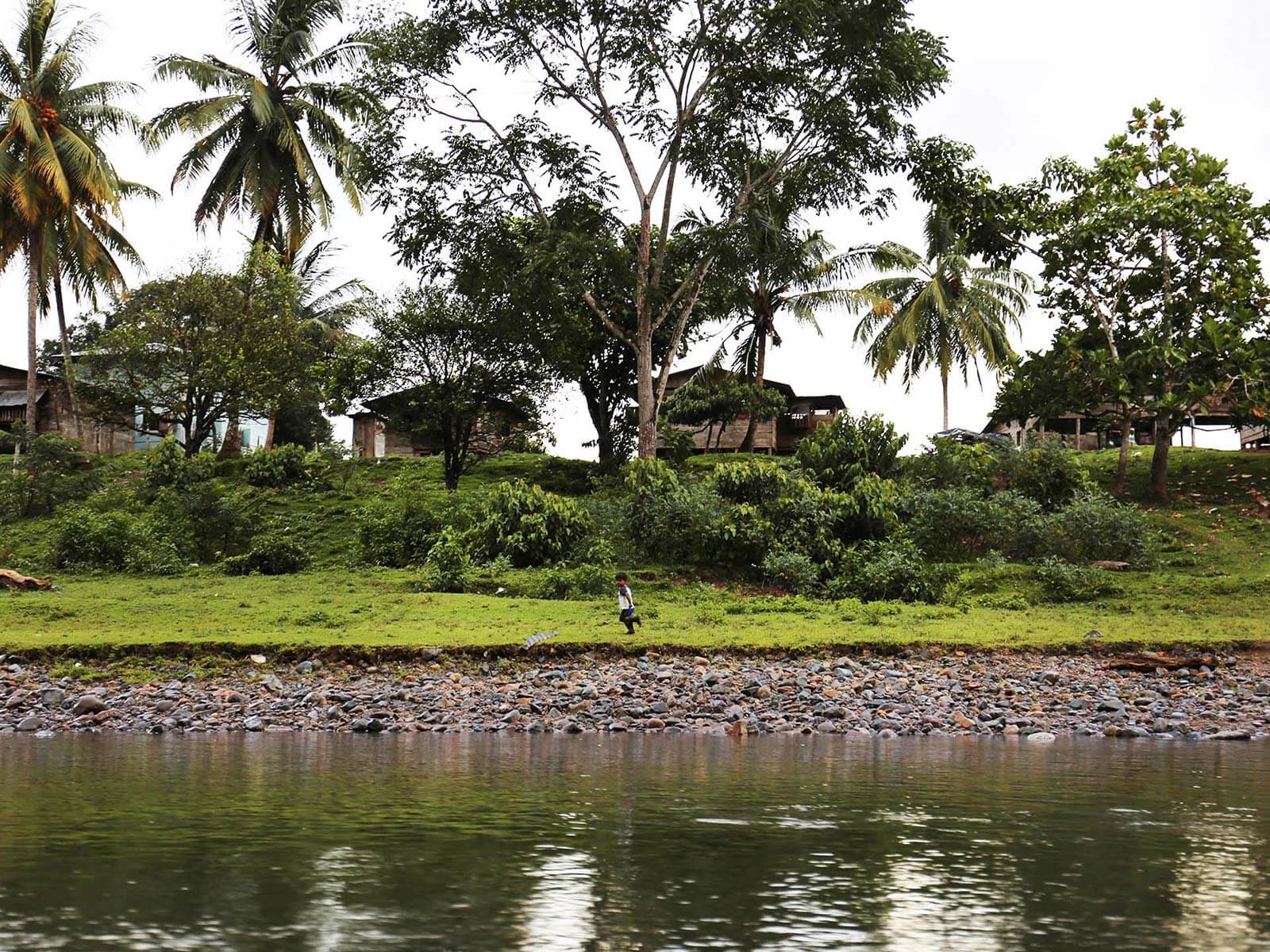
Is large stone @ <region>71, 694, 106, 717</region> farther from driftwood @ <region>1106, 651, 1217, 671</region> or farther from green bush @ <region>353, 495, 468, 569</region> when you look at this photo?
driftwood @ <region>1106, 651, 1217, 671</region>

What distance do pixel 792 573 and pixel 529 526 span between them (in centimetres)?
611

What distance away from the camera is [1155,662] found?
19500 mm

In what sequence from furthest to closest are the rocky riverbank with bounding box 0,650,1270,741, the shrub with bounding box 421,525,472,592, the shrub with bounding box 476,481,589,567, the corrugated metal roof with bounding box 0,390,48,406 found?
the corrugated metal roof with bounding box 0,390,48,406, the shrub with bounding box 476,481,589,567, the shrub with bounding box 421,525,472,592, the rocky riverbank with bounding box 0,650,1270,741

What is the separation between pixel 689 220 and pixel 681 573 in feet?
42.2

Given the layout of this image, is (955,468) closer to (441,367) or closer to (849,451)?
(849,451)

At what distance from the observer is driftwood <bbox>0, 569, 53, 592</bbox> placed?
26.0m

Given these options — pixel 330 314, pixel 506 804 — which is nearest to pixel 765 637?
pixel 506 804

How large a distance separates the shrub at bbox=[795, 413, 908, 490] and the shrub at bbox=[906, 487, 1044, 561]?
1.77 metres

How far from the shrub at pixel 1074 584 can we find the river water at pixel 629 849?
12.3 m

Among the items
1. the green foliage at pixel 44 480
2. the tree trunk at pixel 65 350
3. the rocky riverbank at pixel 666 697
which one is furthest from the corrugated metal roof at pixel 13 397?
the rocky riverbank at pixel 666 697

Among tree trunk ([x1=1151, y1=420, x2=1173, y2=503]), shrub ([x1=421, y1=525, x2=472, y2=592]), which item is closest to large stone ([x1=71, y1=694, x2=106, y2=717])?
shrub ([x1=421, y1=525, x2=472, y2=592])

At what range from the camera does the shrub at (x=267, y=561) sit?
29141mm

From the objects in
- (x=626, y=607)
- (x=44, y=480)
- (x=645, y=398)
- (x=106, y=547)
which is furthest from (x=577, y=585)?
(x=44, y=480)

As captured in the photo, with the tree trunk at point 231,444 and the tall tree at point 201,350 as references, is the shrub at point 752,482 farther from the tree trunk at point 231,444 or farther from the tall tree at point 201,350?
the tree trunk at point 231,444
